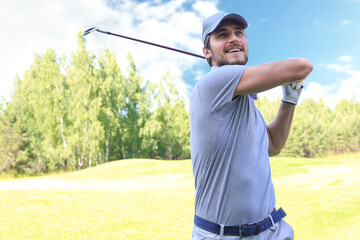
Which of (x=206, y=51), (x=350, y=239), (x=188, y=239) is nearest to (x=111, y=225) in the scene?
(x=188, y=239)

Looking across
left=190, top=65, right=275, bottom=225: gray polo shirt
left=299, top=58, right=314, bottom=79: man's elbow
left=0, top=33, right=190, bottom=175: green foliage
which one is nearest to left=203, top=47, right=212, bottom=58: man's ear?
left=190, top=65, right=275, bottom=225: gray polo shirt

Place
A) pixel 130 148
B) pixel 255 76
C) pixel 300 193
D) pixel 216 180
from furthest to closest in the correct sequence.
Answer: pixel 130 148 < pixel 300 193 < pixel 216 180 < pixel 255 76

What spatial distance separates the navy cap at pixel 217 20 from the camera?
2.03m

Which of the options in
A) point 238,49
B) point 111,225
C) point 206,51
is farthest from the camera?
point 111,225

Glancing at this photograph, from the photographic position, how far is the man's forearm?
2424mm

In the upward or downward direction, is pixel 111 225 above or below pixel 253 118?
below

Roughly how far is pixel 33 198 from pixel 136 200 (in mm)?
3286

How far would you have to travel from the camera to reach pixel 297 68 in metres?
1.78

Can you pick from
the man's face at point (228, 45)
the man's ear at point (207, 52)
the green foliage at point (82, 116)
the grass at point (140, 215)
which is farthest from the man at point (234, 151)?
the green foliage at point (82, 116)

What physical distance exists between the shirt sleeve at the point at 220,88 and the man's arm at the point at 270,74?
36 millimetres

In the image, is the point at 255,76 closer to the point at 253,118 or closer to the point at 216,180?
the point at 253,118

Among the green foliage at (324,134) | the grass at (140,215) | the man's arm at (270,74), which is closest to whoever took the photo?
the man's arm at (270,74)

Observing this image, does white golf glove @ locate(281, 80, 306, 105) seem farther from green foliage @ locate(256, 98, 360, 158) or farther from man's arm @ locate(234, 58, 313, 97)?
green foliage @ locate(256, 98, 360, 158)

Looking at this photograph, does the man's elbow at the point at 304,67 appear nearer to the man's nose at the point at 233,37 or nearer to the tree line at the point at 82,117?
the man's nose at the point at 233,37
